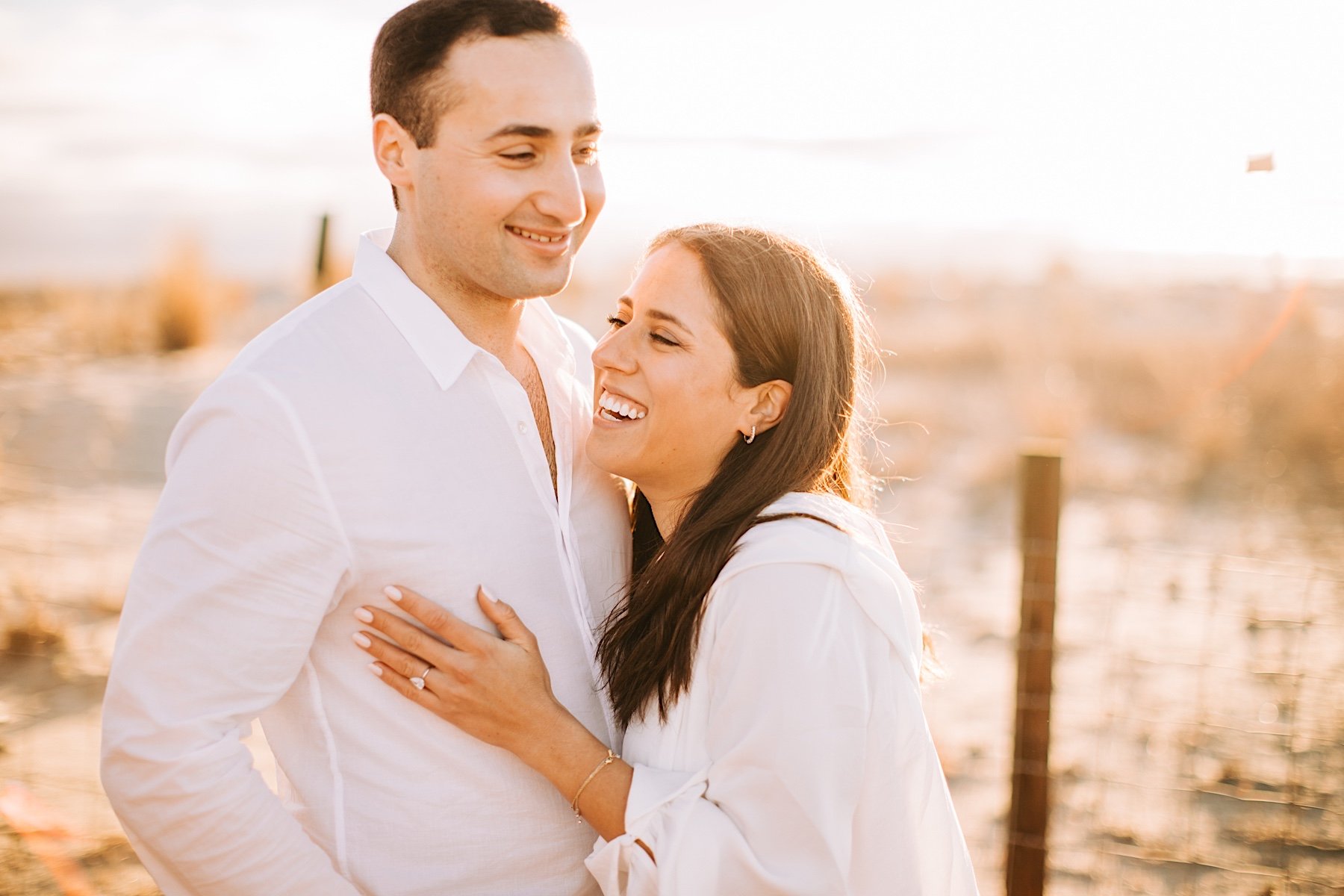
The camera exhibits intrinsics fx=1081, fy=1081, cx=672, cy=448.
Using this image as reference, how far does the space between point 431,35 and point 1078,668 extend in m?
5.47

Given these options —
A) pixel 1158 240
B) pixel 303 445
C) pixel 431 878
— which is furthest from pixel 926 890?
pixel 1158 240

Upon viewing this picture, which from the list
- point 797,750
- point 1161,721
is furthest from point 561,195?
point 1161,721

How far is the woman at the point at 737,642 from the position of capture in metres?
1.93


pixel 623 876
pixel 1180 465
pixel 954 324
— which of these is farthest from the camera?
pixel 954 324

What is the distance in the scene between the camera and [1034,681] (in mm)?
3523

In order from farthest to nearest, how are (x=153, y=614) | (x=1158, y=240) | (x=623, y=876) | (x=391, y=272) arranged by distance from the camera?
1. (x=1158, y=240)
2. (x=391, y=272)
3. (x=623, y=876)
4. (x=153, y=614)

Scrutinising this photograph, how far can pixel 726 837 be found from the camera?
192 cm

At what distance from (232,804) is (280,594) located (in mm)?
376

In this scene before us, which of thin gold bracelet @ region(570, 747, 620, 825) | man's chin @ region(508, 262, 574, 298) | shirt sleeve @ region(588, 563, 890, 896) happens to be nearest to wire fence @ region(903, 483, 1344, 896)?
shirt sleeve @ region(588, 563, 890, 896)

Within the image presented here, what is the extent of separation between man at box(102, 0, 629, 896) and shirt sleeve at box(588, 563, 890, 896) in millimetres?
359

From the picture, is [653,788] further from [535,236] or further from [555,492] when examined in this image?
[535,236]

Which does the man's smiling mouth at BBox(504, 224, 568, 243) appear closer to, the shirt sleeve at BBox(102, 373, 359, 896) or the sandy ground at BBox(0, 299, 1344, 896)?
the shirt sleeve at BBox(102, 373, 359, 896)

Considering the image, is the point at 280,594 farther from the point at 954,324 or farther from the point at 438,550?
the point at 954,324

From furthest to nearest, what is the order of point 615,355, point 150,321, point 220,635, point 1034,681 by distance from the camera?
point 150,321 < point 1034,681 < point 615,355 < point 220,635
